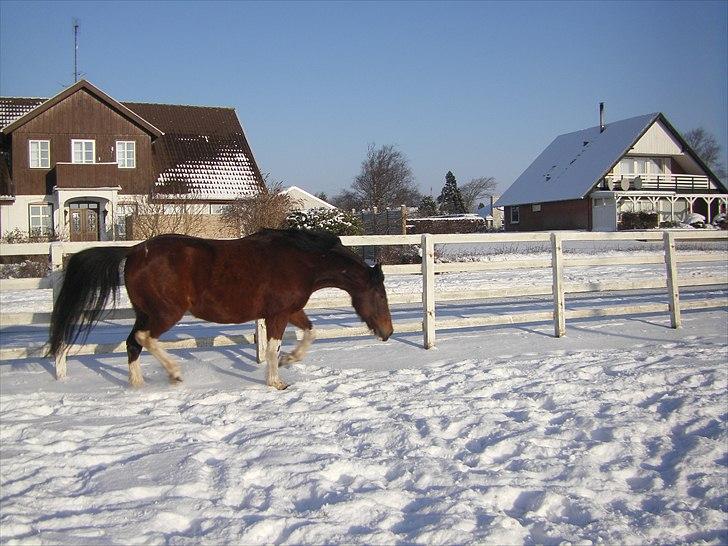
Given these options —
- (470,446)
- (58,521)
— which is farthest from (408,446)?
(58,521)

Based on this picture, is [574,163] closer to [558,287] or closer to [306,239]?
[558,287]

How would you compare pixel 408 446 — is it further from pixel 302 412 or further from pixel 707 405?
pixel 707 405

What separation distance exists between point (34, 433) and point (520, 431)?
11.5ft

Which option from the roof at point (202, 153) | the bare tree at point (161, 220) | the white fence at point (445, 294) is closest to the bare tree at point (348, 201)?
the roof at point (202, 153)

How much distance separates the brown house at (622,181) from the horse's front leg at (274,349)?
39.4 meters

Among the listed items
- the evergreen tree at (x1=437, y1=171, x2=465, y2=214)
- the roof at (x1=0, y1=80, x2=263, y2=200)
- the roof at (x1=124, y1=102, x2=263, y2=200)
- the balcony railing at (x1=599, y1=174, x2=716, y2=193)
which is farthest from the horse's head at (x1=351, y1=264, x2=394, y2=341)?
the evergreen tree at (x1=437, y1=171, x2=465, y2=214)

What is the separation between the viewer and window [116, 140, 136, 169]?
2912 cm

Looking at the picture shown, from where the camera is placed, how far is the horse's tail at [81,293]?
5.89 metres

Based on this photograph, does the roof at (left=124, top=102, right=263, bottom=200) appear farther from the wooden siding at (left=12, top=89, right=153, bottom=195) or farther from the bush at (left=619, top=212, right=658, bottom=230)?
the bush at (left=619, top=212, right=658, bottom=230)

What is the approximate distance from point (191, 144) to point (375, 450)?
1161 inches

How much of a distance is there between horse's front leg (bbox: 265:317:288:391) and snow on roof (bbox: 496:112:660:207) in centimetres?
3955

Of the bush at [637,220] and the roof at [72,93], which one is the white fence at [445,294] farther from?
the bush at [637,220]

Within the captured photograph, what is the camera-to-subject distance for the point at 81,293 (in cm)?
592

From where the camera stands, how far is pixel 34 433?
4.61 meters
